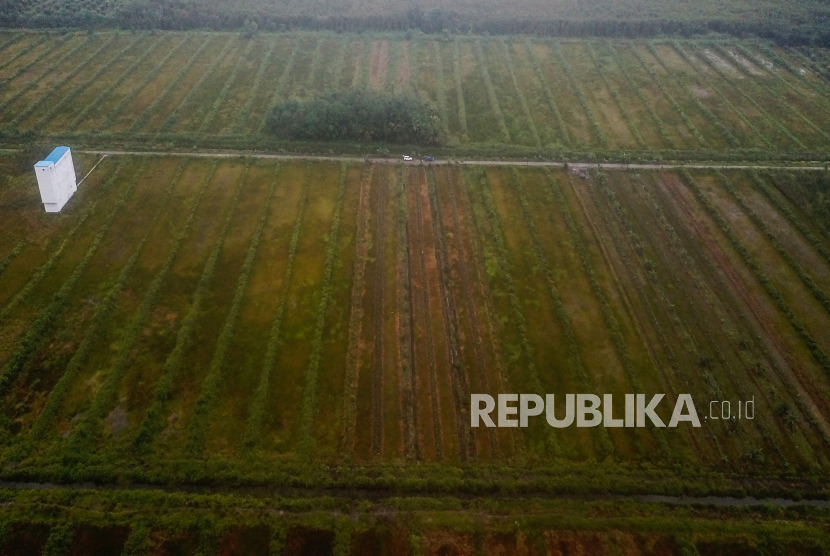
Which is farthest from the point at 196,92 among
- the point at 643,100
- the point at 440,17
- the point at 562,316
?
the point at 643,100

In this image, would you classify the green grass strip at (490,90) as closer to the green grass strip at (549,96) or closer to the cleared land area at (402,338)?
the green grass strip at (549,96)

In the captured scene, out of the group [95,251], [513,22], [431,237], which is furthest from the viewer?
[513,22]

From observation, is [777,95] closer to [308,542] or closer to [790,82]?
[790,82]

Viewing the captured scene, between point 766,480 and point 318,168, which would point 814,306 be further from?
point 318,168

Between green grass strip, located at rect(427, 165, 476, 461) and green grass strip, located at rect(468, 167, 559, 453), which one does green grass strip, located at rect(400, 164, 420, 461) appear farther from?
green grass strip, located at rect(468, 167, 559, 453)

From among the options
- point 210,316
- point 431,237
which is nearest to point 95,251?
point 210,316

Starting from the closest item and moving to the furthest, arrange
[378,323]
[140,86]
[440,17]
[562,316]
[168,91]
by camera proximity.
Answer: [378,323], [562,316], [168,91], [140,86], [440,17]
